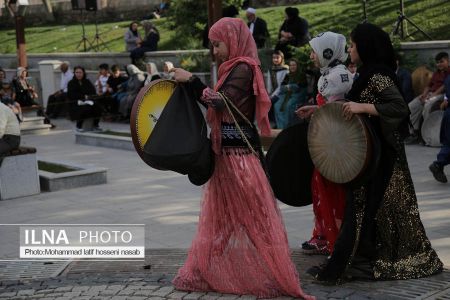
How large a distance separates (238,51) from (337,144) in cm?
91

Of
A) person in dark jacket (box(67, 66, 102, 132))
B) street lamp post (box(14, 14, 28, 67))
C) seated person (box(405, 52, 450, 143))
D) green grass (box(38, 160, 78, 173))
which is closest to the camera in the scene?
green grass (box(38, 160, 78, 173))

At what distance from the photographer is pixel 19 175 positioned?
10.1 m

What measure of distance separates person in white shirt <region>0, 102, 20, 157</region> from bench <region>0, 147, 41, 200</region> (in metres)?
0.08

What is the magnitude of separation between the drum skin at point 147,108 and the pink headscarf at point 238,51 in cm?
35

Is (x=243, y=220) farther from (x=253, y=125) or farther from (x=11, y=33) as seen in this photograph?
(x=11, y=33)

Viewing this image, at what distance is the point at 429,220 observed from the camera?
25.5ft

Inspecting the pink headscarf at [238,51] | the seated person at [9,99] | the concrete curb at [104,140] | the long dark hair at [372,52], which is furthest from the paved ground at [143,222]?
the seated person at [9,99]

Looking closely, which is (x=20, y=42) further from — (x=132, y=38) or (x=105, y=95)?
(x=105, y=95)

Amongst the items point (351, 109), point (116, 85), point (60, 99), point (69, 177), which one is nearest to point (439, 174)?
point (351, 109)

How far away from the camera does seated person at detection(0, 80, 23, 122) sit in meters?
15.8

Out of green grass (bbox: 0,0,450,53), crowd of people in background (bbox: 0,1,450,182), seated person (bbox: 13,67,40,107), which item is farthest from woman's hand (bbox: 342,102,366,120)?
seated person (bbox: 13,67,40,107)

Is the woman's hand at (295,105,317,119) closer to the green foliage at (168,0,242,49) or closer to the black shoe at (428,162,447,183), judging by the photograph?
the black shoe at (428,162,447,183)

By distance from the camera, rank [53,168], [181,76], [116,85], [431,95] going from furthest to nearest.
A: [116,85] < [431,95] < [53,168] < [181,76]

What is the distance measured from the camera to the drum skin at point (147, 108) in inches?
219
